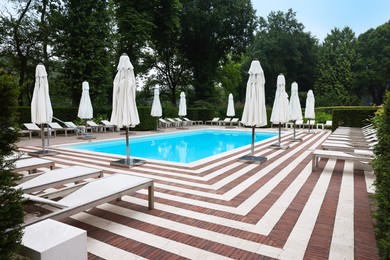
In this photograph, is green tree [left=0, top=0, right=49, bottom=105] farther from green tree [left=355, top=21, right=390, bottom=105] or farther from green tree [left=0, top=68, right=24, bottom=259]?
green tree [left=355, top=21, right=390, bottom=105]

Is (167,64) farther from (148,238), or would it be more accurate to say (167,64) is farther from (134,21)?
(148,238)

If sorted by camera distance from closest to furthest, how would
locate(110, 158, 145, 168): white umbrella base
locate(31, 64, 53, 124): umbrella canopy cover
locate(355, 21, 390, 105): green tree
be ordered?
locate(110, 158, 145, 168): white umbrella base → locate(31, 64, 53, 124): umbrella canopy cover → locate(355, 21, 390, 105): green tree

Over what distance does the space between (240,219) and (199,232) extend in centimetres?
66

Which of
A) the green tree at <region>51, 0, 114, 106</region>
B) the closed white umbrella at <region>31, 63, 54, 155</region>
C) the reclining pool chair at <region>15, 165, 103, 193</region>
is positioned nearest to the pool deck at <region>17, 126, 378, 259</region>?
the reclining pool chair at <region>15, 165, 103, 193</region>

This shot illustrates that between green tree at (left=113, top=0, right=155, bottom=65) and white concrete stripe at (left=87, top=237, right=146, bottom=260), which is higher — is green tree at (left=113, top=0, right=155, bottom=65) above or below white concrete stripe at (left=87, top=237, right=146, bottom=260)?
above

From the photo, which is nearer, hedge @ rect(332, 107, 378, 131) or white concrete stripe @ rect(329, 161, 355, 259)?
white concrete stripe @ rect(329, 161, 355, 259)

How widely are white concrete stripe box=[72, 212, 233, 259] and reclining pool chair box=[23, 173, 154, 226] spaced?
0.37 m

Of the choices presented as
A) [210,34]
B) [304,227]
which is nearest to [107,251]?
[304,227]

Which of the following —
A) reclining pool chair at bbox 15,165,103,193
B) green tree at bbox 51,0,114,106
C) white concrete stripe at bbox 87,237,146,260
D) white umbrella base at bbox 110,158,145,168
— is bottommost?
white concrete stripe at bbox 87,237,146,260

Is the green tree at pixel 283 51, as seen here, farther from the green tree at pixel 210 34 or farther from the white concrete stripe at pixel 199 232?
the white concrete stripe at pixel 199 232

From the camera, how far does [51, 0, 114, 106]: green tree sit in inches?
647

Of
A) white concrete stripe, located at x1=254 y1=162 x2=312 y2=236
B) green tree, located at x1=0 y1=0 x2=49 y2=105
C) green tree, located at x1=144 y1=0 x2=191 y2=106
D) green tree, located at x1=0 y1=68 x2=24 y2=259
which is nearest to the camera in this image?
green tree, located at x1=0 y1=68 x2=24 y2=259

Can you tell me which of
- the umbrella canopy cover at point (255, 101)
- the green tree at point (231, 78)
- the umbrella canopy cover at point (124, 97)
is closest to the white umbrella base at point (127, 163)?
the umbrella canopy cover at point (124, 97)

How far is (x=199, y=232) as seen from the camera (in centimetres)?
321
